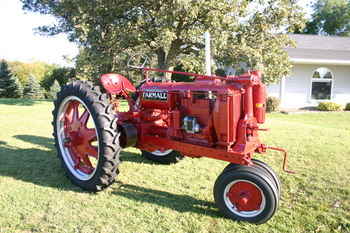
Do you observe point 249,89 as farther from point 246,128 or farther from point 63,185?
point 63,185

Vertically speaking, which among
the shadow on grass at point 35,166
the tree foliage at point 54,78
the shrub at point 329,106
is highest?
the tree foliage at point 54,78

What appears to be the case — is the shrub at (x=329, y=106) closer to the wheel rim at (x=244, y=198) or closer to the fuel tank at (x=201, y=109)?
the fuel tank at (x=201, y=109)

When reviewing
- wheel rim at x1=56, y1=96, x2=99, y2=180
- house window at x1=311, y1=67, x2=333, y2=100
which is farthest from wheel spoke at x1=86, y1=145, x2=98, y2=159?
house window at x1=311, y1=67, x2=333, y2=100

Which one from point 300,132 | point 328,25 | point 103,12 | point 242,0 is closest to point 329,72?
point 242,0

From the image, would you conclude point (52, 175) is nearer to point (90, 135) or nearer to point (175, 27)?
point (90, 135)

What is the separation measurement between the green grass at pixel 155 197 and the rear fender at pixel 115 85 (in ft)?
3.79

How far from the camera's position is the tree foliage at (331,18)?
3133 cm

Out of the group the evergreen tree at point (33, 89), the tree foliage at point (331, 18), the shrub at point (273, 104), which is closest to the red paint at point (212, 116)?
the shrub at point (273, 104)

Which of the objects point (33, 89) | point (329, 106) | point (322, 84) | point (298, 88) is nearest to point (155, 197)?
point (329, 106)

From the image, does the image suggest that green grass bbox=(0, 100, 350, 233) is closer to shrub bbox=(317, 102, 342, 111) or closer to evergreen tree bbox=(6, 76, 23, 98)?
shrub bbox=(317, 102, 342, 111)

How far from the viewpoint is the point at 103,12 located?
10.3 m

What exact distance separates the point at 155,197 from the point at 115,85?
174 cm

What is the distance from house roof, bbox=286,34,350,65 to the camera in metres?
13.3

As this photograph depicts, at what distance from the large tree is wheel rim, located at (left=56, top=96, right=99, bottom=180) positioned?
6022mm
